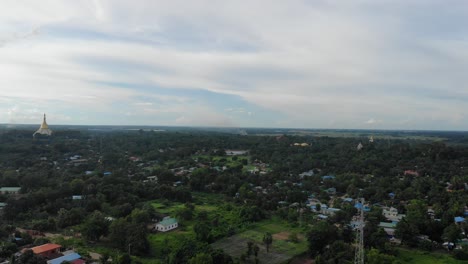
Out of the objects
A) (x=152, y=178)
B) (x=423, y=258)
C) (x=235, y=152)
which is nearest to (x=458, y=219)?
(x=423, y=258)

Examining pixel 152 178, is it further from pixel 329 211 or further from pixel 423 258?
pixel 423 258

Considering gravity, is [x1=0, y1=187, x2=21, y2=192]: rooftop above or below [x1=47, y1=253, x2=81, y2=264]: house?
above

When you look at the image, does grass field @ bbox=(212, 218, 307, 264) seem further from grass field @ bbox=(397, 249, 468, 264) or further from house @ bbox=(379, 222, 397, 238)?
house @ bbox=(379, 222, 397, 238)

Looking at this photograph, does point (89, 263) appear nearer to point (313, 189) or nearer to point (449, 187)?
point (313, 189)

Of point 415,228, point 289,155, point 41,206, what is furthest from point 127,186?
point 289,155

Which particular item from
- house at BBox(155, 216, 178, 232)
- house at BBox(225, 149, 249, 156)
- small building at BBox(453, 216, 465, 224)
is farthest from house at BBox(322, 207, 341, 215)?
house at BBox(225, 149, 249, 156)

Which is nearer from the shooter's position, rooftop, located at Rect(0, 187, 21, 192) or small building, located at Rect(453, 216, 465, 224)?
small building, located at Rect(453, 216, 465, 224)

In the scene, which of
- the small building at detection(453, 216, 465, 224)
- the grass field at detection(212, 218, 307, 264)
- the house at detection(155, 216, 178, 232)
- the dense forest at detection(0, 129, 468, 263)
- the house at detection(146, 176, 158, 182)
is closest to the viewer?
the dense forest at detection(0, 129, 468, 263)
